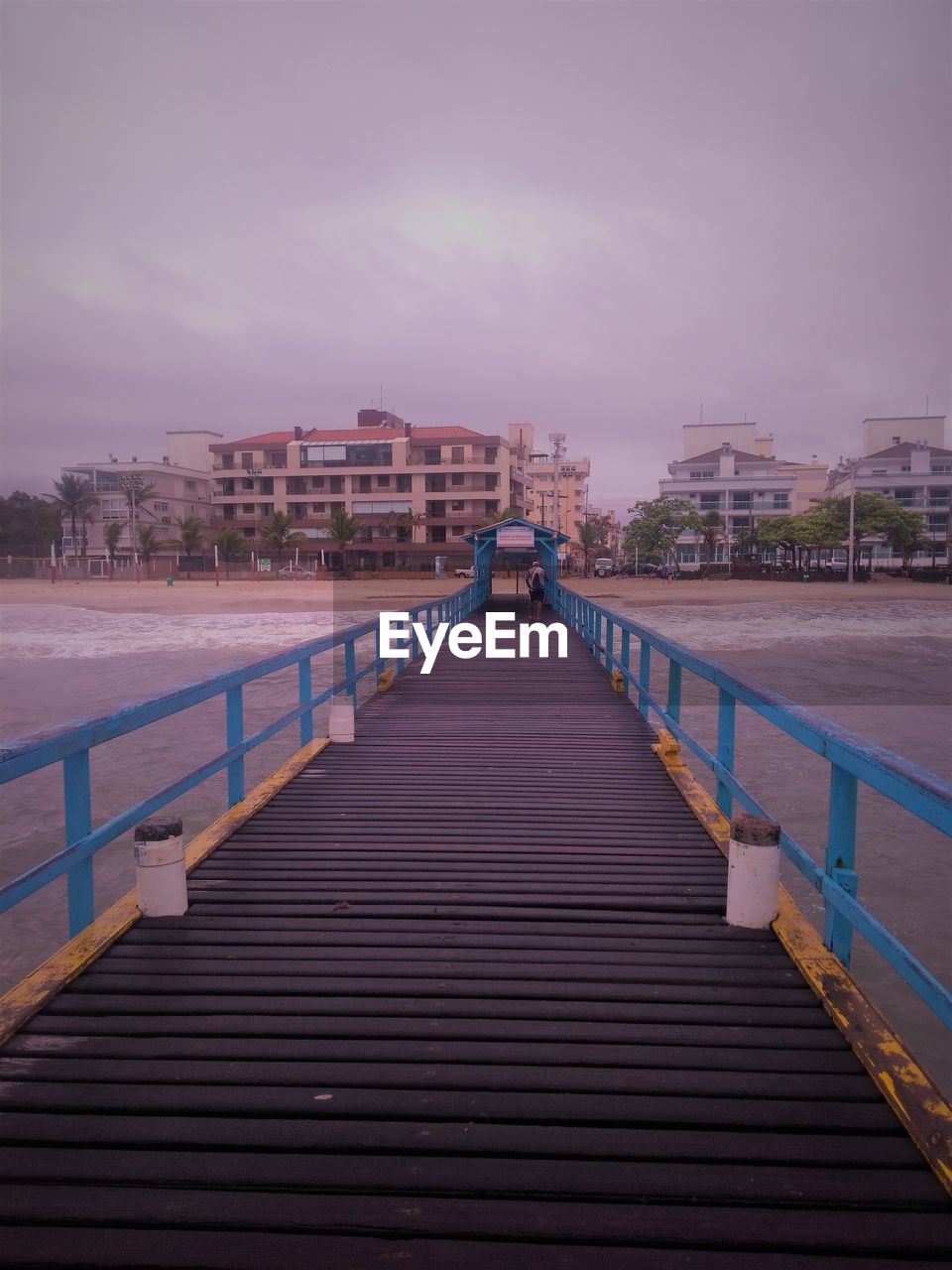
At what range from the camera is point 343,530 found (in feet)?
227

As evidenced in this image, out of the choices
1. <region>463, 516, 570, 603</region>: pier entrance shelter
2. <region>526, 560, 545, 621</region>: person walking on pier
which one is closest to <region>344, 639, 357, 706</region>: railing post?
<region>526, 560, 545, 621</region>: person walking on pier

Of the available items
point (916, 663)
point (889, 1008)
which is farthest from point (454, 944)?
point (916, 663)

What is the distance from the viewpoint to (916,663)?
2231 cm

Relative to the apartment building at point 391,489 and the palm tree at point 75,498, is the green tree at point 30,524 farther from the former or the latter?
the apartment building at point 391,489

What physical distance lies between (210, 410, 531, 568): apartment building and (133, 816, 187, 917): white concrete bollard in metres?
67.8

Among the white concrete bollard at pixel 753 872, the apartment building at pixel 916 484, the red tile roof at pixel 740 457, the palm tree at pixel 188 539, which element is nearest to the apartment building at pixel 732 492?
the red tile roof at pixel 740 457

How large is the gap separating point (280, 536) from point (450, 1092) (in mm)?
69584

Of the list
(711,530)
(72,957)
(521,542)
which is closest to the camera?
(72,957)

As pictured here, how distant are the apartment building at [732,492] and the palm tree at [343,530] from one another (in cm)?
2900

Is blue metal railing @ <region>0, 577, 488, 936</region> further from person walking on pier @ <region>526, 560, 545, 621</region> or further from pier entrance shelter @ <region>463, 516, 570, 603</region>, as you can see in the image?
pier entrance shelter @ <region>463, 516, 570, 603</region>

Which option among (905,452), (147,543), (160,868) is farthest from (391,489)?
(160,868)

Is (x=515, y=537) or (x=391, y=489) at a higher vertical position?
(x=391, y=489)

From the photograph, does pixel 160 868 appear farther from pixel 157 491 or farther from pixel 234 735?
pixel 157 491

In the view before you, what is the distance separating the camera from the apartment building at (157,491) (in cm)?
7638
